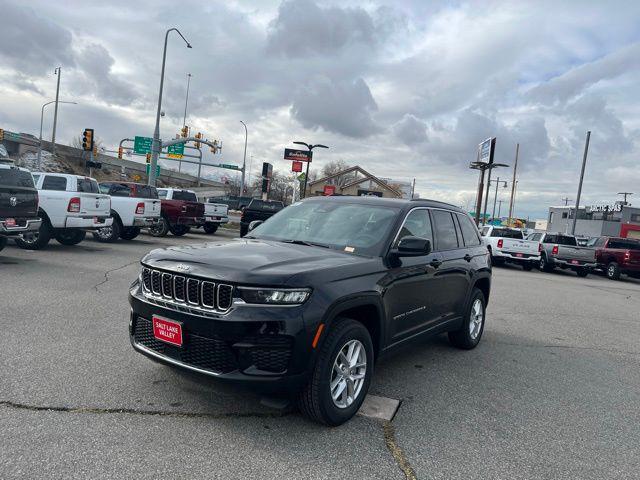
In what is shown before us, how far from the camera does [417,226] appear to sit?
5055 mm

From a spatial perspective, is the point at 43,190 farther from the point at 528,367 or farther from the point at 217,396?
the point at 528,367

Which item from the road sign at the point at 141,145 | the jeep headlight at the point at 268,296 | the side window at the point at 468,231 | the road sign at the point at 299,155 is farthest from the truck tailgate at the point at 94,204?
the road sign at the point at 141,145

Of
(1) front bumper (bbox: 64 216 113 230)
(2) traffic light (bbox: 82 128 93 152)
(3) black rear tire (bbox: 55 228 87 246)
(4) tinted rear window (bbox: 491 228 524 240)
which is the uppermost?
(2) traffic light (bbox: 82 128 93 152)

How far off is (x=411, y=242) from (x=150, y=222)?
13.3 m

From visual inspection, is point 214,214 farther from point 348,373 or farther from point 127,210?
point 348,373

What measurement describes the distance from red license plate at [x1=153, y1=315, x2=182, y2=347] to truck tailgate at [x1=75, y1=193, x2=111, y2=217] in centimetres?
1012

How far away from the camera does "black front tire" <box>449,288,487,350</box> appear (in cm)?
609

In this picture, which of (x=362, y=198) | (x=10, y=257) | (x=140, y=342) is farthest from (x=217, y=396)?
(x=10, y=257)

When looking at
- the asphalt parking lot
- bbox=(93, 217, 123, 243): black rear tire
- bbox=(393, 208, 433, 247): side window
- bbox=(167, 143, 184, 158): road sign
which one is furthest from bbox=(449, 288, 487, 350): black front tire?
bbox=(167, 143, 184, 158): road sign

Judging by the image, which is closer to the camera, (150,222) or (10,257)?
→ (10,257)

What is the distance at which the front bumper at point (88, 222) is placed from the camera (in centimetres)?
1245

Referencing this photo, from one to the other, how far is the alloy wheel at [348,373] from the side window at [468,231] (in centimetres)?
284

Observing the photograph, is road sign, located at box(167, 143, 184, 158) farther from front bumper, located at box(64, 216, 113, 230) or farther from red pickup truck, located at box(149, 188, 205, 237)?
front bumper, located at box(64, 216, 113, 230)

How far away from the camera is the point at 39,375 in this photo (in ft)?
14.1
